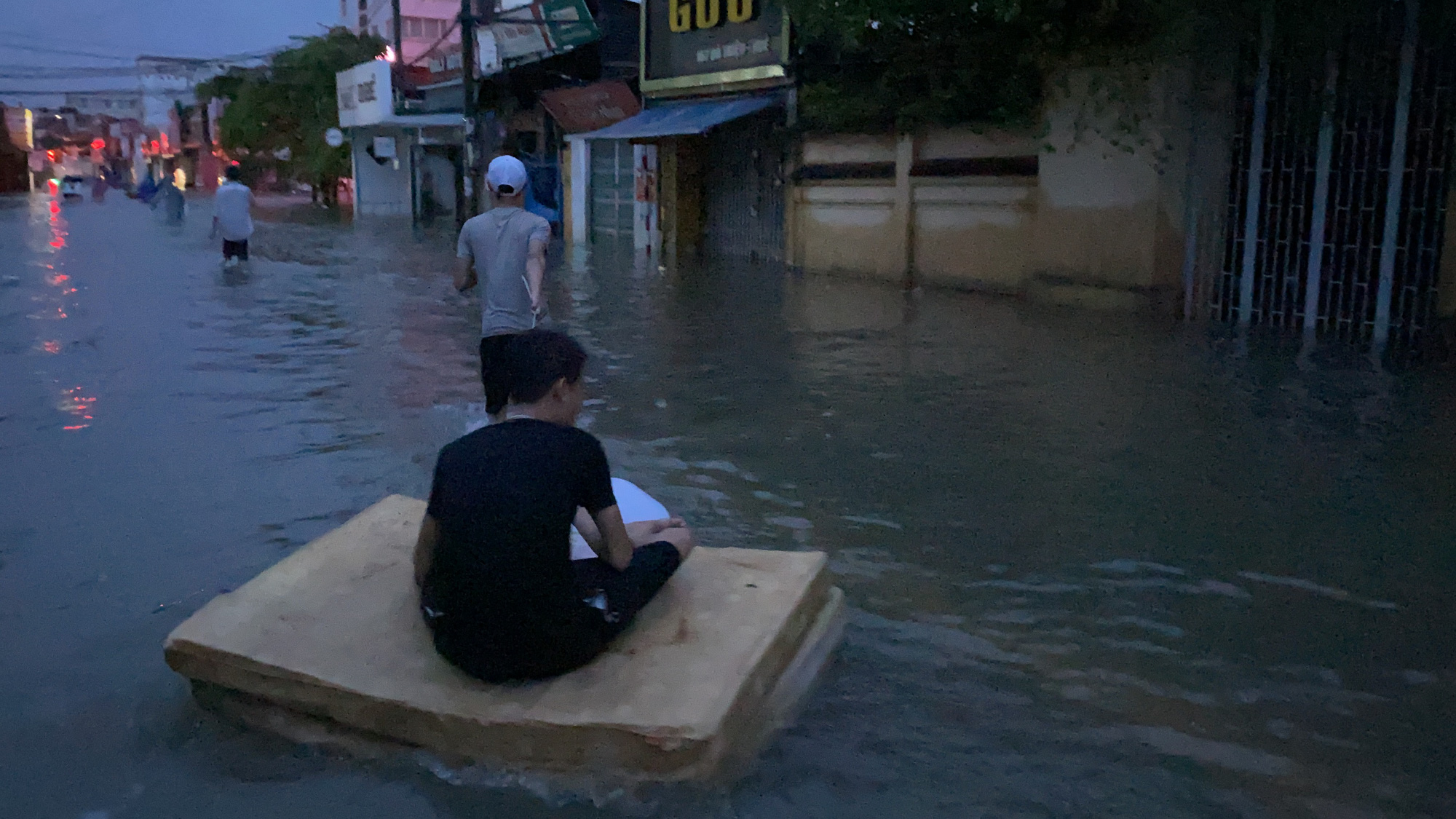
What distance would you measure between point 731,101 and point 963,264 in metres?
6.30

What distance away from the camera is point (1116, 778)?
323 cm

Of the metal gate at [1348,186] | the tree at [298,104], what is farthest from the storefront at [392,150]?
the metal gate at [1348,186]

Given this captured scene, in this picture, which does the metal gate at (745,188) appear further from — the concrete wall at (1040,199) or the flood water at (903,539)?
the flood water at (903,539)

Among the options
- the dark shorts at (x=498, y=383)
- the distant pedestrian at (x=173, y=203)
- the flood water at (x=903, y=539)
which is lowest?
the flood water at (x=903, y=539)

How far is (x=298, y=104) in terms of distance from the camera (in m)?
48.7

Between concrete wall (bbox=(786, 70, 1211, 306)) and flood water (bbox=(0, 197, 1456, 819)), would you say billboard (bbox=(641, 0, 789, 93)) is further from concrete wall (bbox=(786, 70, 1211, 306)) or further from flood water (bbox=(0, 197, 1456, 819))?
flood water (bbox=(0, 197, 1456, 819))

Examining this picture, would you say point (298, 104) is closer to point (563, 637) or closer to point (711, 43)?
point (711, 43)

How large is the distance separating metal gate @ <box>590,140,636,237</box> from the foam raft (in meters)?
20.6

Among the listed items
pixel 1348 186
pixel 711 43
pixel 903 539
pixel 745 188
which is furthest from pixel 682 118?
pixel 903 539

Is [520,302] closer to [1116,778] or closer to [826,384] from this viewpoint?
[826,384]

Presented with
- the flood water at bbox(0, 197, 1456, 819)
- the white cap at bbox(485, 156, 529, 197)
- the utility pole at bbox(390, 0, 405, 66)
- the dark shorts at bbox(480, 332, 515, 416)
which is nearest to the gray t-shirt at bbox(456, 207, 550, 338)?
the white cap at bbox(485, 156, 529, 197)

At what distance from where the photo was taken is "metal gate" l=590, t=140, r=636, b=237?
24.4 meters

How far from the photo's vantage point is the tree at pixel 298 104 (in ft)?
149

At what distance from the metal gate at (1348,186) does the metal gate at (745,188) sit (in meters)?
8.46
